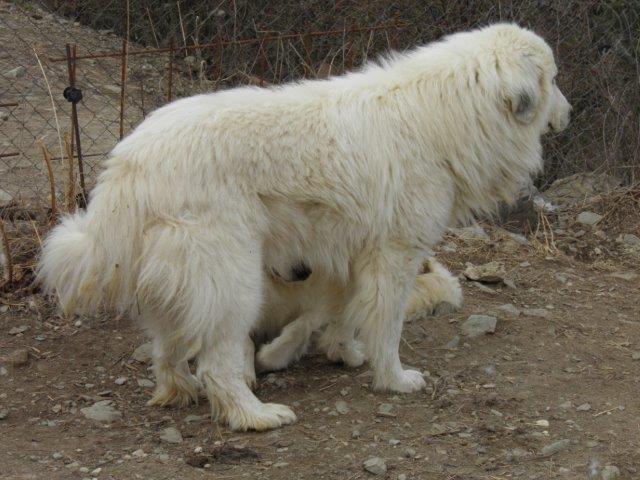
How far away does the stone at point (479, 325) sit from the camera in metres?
5.20

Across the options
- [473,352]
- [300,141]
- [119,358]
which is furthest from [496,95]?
[119,358]

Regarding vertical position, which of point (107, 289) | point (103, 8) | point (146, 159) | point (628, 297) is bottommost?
point (628, 297)

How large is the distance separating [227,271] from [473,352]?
5.78 feet

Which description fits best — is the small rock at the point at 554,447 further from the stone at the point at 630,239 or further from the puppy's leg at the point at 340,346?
the stone at the point at 630,239

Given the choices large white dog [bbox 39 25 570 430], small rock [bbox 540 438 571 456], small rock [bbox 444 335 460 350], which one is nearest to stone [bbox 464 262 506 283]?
small rock [bbox 444 335 460 350]

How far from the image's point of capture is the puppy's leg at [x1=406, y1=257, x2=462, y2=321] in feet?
17.6

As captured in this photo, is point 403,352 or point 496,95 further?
point 403,352

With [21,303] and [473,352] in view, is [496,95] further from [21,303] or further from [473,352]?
[21,303]

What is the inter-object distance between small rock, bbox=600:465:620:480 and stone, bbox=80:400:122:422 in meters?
2.18

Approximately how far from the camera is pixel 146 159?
387cm

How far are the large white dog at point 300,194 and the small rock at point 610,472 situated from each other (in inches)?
42.6

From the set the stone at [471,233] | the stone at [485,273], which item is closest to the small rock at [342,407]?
the stone at [485,273]

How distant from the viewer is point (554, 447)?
12.8ft

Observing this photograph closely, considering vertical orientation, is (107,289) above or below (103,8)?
below
